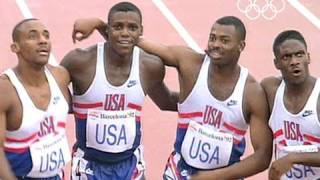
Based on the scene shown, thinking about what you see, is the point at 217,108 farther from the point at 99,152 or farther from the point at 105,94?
the point at 99,152

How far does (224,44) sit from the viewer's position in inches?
212

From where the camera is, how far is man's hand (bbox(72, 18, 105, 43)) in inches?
216

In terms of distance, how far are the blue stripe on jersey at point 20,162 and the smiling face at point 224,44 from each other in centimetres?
136

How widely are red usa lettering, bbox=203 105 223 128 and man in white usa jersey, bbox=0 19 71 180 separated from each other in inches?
37.7

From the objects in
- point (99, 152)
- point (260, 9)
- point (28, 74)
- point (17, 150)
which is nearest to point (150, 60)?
point (99, 152)

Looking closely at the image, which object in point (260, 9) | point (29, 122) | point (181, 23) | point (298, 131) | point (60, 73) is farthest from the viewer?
point (260, 9)

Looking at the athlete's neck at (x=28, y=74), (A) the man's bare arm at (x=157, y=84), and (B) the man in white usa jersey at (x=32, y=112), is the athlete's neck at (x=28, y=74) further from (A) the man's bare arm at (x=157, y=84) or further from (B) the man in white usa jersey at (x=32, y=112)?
(A) the man's bare arm at (x=157, y=84)

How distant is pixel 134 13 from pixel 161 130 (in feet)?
11.4

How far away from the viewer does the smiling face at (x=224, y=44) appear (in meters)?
5.37

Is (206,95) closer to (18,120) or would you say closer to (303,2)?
(18,120)

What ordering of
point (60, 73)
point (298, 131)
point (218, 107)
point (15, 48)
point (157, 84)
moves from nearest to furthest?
1. point (15, 48)
2. point (298, 131)
3. point (60, 73)
4. point (218, 107)
5. point (157, 84)

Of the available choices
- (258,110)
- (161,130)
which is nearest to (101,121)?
(258,110)

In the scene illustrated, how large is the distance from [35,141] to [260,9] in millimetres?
9590

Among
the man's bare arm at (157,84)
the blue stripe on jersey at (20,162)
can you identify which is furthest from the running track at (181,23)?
the blue stripe on jersey at (20,162)
